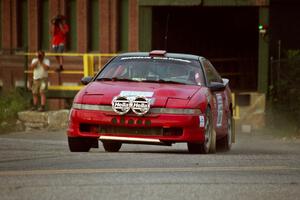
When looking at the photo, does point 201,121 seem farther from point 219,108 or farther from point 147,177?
point 147,177

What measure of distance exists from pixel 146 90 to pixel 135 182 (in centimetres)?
488

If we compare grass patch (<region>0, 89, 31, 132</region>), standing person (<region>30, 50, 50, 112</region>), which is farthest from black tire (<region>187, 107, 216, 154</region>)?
grass patch (<region>0, 89, 31, 132</region>)

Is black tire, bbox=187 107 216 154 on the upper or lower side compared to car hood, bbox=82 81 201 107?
lower

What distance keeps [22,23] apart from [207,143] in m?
21.1

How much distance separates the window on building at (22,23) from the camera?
121 feet

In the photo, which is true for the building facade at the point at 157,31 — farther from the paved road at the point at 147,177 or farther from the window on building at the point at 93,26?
the paved road at the point at 147,177

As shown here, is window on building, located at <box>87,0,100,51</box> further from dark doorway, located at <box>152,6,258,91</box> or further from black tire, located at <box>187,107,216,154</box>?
black tire, located at <box>187,107,216,154</box>

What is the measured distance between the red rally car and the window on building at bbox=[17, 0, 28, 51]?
19769mm

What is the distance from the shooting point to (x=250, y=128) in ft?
102

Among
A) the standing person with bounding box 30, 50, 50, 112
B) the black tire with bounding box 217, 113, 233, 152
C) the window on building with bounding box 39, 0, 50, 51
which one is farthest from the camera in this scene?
the window on building with bounding box 39, 0, 50, 51

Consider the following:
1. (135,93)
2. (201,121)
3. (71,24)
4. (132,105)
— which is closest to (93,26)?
(71,24)

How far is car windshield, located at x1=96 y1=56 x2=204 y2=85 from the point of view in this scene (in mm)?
17078

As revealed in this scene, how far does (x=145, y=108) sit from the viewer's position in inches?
621

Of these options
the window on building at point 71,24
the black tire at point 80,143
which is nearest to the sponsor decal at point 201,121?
the black tire at point 80,143
